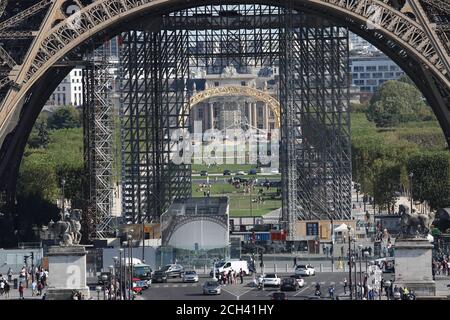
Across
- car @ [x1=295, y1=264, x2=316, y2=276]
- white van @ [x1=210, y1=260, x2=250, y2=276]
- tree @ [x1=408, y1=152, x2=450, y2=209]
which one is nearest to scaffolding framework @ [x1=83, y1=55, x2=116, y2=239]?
white van @ [x1=210, y1=260, x2=250, y2=276]

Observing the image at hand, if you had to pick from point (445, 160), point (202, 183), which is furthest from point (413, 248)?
point (202, 183)

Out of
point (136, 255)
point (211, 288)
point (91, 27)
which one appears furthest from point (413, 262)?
point (136, 255)

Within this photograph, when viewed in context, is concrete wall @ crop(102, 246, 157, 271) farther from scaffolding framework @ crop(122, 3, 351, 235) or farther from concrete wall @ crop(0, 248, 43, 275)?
scaffolding framework @ crop(122, 3, 351, 235)

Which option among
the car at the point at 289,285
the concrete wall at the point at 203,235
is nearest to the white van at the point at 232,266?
the concrete wall at the point at 203,235

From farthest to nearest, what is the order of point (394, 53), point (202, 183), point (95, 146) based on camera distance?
point (202, 183) < point (95, 146) < point (394, 53)
